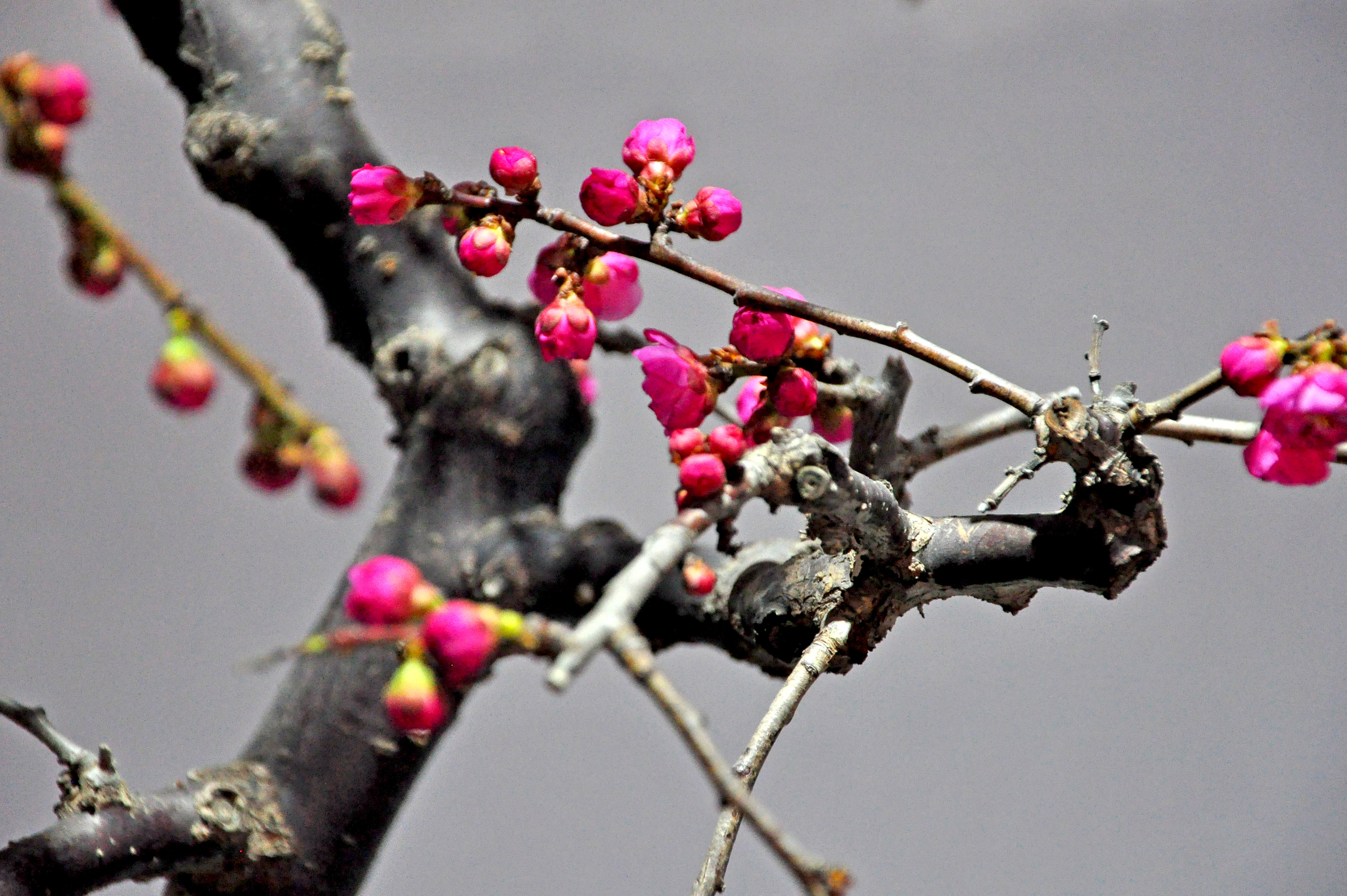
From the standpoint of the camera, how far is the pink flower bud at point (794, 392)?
0.31 meters

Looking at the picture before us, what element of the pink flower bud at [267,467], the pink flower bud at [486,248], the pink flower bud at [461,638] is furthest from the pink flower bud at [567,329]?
the pink flower bud at [267,467]

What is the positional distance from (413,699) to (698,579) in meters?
0.17

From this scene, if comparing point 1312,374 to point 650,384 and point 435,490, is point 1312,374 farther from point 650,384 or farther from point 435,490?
point 435,490

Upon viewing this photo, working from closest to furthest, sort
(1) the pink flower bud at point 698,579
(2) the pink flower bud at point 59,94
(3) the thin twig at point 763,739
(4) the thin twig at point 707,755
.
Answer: (4) the thin twig at point 707,755 → (3) the thin twig at point 763,739 → (1) the pink flower bud at point 698,579 → (2) the pink flower bud at point 59,94

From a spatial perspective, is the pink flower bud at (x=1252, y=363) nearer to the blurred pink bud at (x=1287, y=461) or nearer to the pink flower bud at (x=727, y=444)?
the blurred pink bud at (x=1287, y=461)

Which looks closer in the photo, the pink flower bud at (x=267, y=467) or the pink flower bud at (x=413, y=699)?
the pink flower bud at (x=413, y=699)

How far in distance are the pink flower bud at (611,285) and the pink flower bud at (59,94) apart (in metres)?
0.35

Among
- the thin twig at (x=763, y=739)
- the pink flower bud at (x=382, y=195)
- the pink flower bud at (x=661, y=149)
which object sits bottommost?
the thin twig at (x=763, y=739)

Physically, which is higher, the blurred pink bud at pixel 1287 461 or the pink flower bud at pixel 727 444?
the blurred pink bud at pixel 1287 461

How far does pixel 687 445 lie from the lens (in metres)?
0.27

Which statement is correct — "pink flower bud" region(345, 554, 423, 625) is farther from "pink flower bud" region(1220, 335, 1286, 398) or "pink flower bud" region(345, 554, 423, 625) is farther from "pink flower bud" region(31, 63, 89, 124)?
"pink flower bud" region(31, 63, 89, 124)

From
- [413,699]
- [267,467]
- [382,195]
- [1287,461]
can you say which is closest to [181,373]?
[267,467]

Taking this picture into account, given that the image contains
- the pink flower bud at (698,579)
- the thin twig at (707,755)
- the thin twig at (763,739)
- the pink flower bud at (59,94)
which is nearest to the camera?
the thin twig at (707,755)

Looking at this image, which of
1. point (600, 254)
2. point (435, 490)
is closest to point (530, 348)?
point (435, 490)
